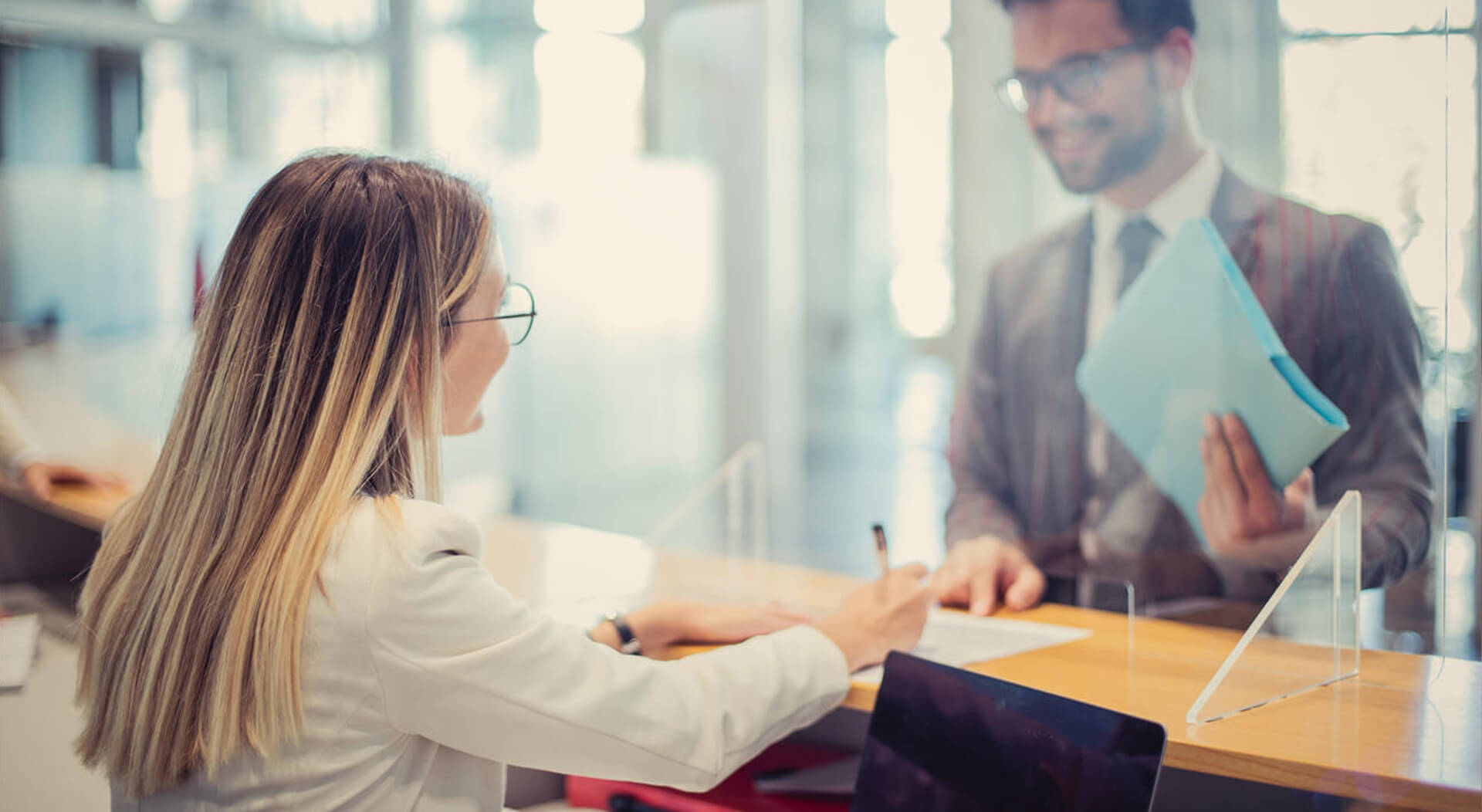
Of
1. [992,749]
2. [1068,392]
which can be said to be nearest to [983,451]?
[1068,392]

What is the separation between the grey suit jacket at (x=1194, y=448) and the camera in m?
1.67

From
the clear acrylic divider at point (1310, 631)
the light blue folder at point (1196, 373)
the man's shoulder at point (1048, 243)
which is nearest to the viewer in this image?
the clear acrylic divider at point (1310, 631)

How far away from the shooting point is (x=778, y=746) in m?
1.73

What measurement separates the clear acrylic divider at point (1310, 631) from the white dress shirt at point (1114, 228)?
2.47 feet

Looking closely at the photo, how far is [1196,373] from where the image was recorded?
189cm

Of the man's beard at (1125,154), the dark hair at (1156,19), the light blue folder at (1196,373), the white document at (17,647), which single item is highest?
the dark hair at (1156,19)

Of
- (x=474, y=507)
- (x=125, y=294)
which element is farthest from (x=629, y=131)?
(x=125, y=294)

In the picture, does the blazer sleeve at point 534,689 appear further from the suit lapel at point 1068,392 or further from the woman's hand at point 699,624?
the suit lapel at point 1068,392

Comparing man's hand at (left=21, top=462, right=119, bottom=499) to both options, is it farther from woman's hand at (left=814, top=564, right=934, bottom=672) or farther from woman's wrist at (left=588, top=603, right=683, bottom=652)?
woman's hand at (left=814, top=564, right=934, bottom=672)

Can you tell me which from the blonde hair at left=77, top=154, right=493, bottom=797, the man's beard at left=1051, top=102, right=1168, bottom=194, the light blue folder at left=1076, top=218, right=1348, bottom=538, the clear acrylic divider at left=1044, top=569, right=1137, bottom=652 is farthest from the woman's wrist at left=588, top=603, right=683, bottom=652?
the man's beard at left=1051, top=102, right=1168, bottom=194

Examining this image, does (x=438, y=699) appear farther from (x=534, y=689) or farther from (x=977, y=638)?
(x=977, y=638)

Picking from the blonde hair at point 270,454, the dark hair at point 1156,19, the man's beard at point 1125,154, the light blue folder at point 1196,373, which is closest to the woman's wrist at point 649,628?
the blonde hair at point 270,454

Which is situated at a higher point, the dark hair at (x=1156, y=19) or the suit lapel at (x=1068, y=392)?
the dark hair at (x=1156, y=19)

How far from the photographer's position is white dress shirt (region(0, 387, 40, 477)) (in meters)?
2.15
